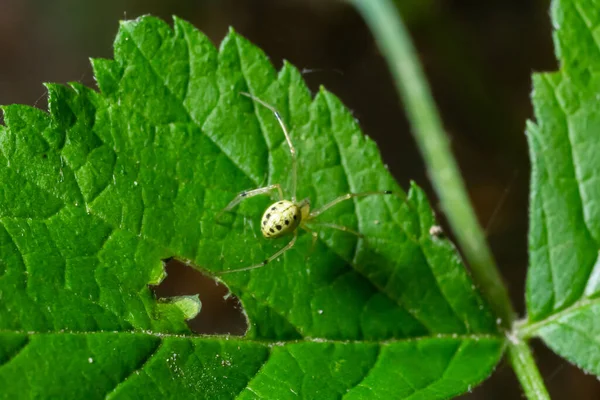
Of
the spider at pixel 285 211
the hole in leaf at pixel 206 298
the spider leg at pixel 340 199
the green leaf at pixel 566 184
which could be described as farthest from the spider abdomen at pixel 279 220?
the green leaf at pixel 566 184

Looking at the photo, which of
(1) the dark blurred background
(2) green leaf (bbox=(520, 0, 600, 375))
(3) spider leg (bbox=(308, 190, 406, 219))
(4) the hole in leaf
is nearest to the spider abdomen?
(3) spider leg (bbox=(308, 190, 406, 219))

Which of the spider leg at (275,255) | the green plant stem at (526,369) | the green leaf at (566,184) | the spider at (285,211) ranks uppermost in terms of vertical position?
the spider at (285,211)

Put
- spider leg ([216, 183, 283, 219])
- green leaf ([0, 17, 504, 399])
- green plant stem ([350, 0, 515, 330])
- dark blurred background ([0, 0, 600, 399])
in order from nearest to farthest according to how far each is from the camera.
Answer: green leaf ([0, 17, 504, 399]) → spider leg ([216, 183, 283, 219]) → green plant stem ([350, 0, 515, 330]) → dark blurred background ([0, 0, 600, 399])

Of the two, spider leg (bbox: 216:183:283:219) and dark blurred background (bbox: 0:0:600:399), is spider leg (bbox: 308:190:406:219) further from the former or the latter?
dark blurred background (bbox: 0:0:600:399)

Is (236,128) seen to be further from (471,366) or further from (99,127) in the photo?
(471,366)

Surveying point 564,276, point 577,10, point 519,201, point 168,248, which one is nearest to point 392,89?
point 519,201

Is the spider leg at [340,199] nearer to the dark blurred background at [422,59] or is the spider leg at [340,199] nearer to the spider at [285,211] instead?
the spider at [285,211]
